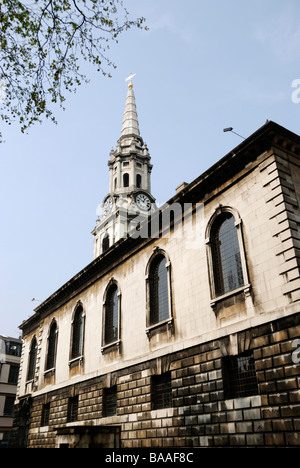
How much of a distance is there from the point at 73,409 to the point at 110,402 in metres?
4.17

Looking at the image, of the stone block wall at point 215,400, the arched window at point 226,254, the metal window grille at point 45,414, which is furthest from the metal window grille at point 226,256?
the metal window grille at point 45,414

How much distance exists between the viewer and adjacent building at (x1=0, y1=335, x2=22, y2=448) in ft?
141

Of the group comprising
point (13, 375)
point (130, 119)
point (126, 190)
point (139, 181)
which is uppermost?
point (130, 119)

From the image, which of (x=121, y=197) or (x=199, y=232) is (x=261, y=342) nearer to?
(x=199, y=232)

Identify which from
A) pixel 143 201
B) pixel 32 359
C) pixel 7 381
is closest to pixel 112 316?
pixel 32 359

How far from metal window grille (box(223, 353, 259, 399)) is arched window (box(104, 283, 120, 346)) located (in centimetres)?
730

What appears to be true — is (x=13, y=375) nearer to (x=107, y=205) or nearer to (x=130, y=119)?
(x=107, y=205)

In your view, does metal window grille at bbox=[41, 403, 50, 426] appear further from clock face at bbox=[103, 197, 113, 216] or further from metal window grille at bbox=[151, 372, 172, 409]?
clock face at bbox=[103, 197, 113, 216]

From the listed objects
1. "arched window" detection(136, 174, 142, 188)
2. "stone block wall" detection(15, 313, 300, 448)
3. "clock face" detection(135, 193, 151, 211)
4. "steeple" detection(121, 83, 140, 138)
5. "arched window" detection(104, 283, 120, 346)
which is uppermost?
"steeple" detection(121, 83, 140, 138)

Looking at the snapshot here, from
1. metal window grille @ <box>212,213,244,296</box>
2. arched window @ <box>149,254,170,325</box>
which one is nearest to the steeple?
arched window @ <box>149,254,170,325</box>

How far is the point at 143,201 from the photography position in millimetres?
51188

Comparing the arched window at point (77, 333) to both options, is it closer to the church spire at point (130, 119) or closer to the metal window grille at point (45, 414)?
the metal window grille at point (45, 414)

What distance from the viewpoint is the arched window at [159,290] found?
53.1ft

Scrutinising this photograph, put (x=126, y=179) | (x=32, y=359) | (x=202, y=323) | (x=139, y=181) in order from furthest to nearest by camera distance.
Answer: (x=139, y=181) → (x=126, y=179) → (x=32, y=359) → (x=202, y=323)
